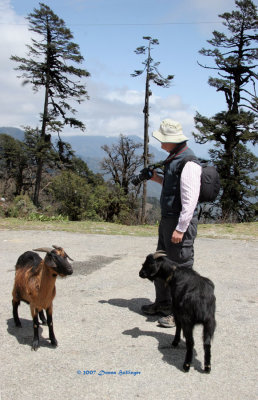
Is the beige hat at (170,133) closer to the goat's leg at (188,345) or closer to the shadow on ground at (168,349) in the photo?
the goat's leg at (188,345)

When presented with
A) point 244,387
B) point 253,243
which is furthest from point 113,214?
point 244,387

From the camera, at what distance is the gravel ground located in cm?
307

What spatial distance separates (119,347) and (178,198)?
175 cm

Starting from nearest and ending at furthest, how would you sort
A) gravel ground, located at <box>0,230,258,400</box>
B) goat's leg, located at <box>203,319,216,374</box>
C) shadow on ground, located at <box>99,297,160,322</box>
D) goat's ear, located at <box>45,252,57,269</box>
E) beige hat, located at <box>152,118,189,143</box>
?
gravel ground, located at <box>0,230,258,400</box>
goat's leg, located at <box>203,319,216,374</box>
goat's ear, located at <box>45,252,57,269</box>
beige hat, located at <box>152,118,189,143</box>
shadow on ground, located at <box>99,297,160,322</box>

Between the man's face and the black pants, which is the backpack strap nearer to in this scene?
the man's face

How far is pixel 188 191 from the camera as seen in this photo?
12.6 feet

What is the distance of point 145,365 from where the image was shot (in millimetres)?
3451

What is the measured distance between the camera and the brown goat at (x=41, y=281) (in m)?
3.43

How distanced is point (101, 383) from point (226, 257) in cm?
526

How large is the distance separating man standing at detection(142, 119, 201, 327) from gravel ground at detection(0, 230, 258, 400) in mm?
655

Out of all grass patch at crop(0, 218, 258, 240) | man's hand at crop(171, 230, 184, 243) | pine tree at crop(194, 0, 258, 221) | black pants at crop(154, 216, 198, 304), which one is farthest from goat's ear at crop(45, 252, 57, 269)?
pine tree at crop(194, 0, 258, 221)

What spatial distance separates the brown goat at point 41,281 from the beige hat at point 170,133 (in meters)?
1.72

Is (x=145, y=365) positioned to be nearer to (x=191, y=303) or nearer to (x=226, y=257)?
(x=191, y=303)

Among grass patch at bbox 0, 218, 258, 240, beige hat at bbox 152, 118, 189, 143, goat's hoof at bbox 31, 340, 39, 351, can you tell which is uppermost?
beige hat at bbox 152, 118, 189, 143
